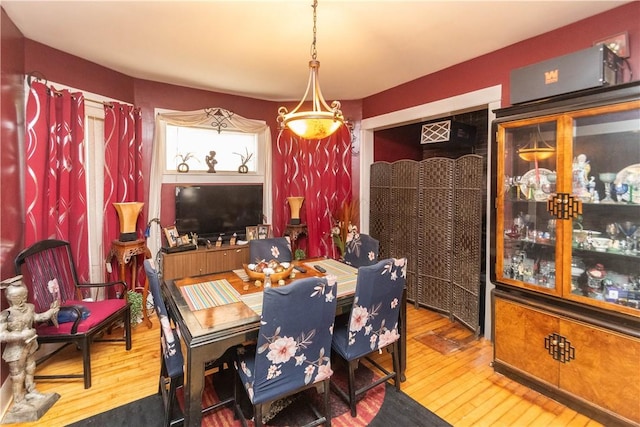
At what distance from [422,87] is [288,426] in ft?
11.2

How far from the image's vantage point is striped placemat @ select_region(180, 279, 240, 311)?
1914 mm

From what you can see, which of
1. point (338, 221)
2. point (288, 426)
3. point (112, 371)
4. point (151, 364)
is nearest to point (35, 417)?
point (112, 371)

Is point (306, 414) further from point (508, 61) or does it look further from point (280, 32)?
point (508, 61)

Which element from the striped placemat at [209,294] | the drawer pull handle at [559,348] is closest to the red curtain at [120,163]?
the striped placemat at [209,294]

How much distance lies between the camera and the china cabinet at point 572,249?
1.87 metres

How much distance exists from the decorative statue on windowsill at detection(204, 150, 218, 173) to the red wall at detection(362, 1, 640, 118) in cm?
220

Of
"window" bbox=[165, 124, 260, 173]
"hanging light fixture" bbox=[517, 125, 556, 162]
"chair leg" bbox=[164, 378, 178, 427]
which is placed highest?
"window" bbox=[165, 124, 260, 173]

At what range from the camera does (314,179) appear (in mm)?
4391

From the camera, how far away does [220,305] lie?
188 centimetres

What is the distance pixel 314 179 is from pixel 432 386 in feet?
9.35

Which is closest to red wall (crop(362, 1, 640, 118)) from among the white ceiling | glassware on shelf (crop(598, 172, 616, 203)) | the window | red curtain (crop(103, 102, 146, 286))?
the white ceiling

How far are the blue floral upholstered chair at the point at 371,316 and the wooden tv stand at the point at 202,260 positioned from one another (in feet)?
6.85

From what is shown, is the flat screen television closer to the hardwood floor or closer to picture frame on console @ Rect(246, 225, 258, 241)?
picture frame on console @ Rect(246, 225, 258, 241)

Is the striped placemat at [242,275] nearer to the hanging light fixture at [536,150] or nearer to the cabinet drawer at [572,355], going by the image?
the cabinet drawer at [572,355]
